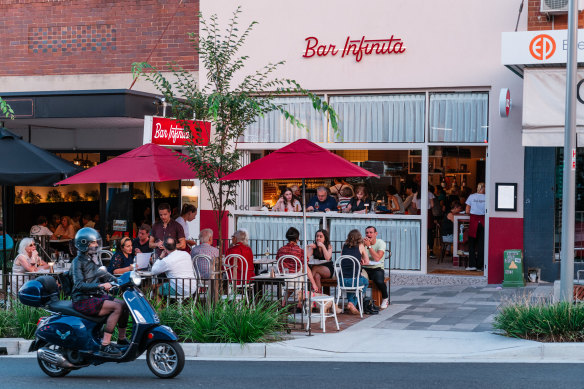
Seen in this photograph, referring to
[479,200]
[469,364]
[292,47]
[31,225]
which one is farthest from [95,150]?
[469,364]

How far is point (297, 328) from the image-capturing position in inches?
451

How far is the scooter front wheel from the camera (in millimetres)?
8516

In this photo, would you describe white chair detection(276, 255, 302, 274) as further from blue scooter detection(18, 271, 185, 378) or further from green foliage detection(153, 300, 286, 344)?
blue scooter detection(18, 271, 185, 378)

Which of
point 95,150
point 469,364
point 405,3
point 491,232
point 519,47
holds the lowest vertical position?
point 469,364

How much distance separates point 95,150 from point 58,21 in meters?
3.10

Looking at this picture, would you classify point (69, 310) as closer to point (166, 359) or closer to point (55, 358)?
point (55, 358)

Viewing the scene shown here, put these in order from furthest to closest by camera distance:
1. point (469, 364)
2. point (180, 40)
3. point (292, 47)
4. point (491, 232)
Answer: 1. point (180, 40)
2. point (292, 47)
3. point (491, 232)
4. point (469, 364)

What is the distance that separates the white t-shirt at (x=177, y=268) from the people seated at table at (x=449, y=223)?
789cm

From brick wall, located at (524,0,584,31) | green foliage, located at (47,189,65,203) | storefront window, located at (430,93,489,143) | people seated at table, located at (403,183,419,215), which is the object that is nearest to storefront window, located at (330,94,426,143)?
storefront window, located at (430,93,489,143)

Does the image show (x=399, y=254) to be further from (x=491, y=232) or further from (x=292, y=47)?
(x=292, y=47)

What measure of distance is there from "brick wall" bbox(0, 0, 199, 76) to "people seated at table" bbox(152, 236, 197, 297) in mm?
7255

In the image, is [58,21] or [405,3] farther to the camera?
[58,21]

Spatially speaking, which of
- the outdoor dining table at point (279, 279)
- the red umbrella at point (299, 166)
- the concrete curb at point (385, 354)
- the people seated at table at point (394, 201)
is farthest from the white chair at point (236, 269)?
the people seated at table at point (394, 201)

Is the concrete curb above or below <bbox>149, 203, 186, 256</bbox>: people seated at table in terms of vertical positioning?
below
